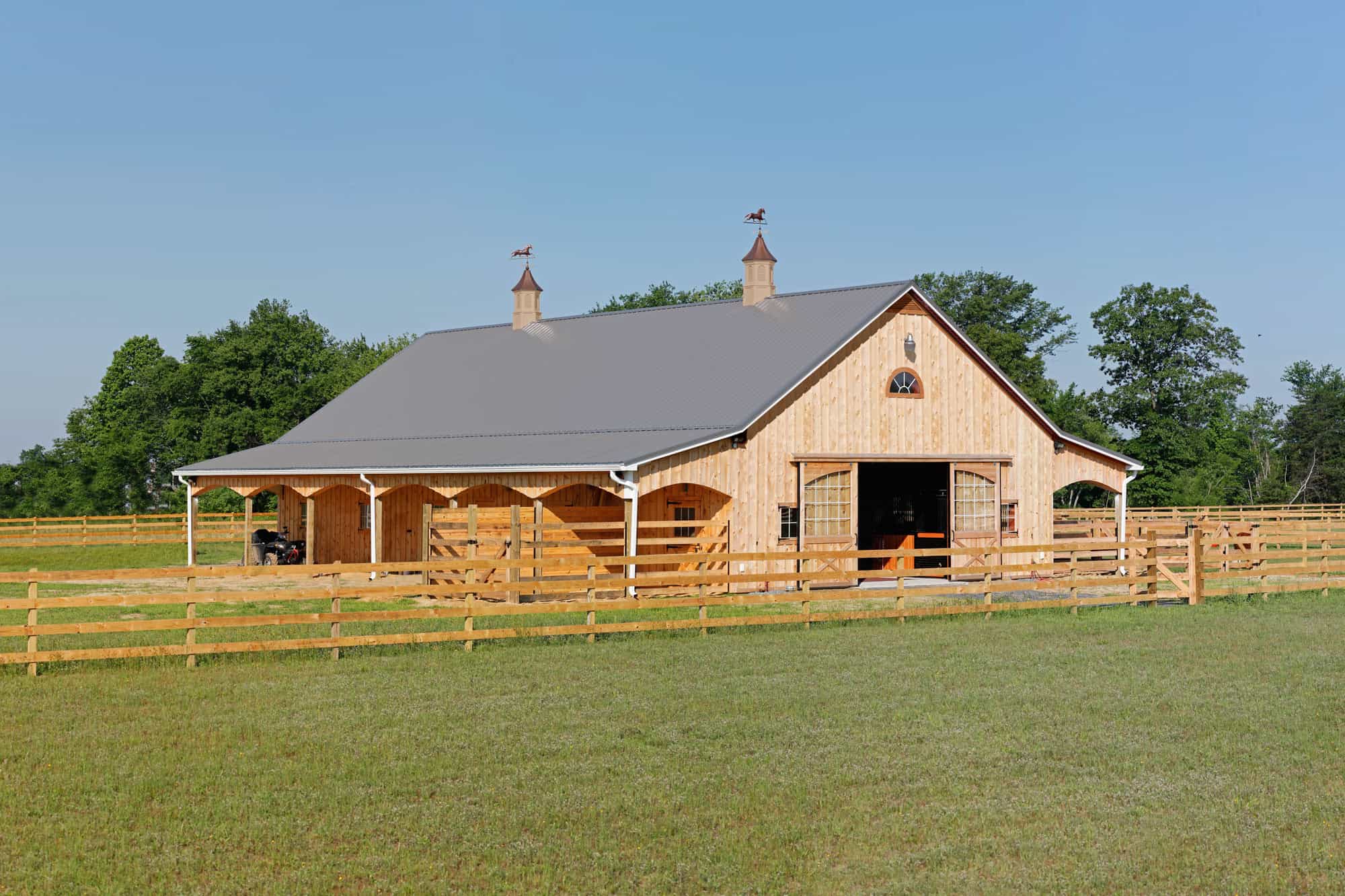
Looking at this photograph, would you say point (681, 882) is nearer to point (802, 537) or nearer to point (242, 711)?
point (242, 711)

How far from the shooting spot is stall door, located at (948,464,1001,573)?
29453 mm

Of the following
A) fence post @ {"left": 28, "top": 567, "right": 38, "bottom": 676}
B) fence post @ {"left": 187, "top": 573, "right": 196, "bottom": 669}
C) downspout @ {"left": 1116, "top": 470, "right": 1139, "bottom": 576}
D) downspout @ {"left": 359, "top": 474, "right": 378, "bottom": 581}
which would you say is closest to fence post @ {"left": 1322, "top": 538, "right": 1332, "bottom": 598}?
downspout @ {"left": 1116, "top": 470, "right": 1139, "bottom": 576}

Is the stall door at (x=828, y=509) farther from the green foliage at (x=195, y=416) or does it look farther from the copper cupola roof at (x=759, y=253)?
the green foliage at (x=195, y=416)

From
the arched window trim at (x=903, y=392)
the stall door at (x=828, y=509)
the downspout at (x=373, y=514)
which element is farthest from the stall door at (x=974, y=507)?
the downspout at (x=373, y=514)

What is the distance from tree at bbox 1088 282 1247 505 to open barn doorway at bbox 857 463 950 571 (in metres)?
43.1

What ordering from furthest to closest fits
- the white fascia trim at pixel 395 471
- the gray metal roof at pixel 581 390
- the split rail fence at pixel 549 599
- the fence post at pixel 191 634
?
the gray metal roof at pixel 581 390 < the white fascia trim at pixel 395 471 < the split rail fence at pixel 549 599 < the fence post at pixel 191 634

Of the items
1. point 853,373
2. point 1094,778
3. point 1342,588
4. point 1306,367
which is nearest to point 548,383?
point 853,373

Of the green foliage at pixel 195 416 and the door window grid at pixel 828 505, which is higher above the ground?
the green foliage at pixel 195 416

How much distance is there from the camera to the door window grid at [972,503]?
29516mm

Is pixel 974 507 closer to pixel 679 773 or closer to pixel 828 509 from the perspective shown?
pixel 828 509

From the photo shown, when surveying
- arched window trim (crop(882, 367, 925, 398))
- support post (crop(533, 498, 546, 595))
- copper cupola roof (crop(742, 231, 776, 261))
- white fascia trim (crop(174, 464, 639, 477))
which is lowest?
support post (crop(533, 498, 546, 595))

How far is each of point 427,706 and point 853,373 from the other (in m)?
17.6

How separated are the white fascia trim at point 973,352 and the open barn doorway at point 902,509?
93.1 inches

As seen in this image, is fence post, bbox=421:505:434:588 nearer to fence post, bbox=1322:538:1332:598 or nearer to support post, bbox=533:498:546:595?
support post, bbox=533:498:546:595
